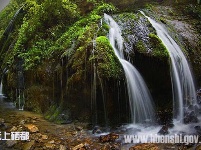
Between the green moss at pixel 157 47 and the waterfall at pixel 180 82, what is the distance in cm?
17

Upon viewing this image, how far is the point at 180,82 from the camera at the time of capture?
521cm

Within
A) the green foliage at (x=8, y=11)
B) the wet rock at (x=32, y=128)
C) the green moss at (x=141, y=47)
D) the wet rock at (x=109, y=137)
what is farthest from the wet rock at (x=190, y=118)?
the green foliage at (x=8, y=11)

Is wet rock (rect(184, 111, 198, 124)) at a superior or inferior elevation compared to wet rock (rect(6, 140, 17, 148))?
superior

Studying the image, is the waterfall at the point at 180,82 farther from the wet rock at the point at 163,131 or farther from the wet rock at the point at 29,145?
the wet rock at the point at 29,145

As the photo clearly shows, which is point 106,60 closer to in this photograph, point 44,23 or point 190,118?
point 190,118

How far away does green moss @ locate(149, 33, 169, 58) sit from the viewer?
5184mm

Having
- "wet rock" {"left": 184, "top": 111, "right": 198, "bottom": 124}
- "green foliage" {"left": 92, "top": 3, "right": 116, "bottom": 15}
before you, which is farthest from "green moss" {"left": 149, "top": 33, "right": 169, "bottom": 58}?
"green foliage" {"left": 92, "top": 3, "right": 116, "bottom": 15}

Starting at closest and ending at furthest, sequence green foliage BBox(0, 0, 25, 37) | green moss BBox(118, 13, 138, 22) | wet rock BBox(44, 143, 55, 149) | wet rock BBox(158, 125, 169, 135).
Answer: wet rock BBox(44, 143, 55, 149), wet rock BBox(158, 125, 169, 135), green moss BBox(118, 13, 138, 22), green foliage BBox(0, 0, 25, 37)

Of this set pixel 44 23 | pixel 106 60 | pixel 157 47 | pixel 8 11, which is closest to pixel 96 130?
pixel 106 60

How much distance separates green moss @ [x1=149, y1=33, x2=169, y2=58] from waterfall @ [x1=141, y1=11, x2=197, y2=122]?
17 cm

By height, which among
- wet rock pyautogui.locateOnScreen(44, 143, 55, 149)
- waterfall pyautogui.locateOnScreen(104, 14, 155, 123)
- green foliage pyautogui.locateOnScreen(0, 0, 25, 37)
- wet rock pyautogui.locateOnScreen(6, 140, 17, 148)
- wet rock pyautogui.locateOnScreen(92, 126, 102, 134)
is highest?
green foliage pyautogui.locateOnScreen(0, 0, 25, 37)

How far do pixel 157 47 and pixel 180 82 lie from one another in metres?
0.88

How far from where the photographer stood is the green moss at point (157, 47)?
518cm

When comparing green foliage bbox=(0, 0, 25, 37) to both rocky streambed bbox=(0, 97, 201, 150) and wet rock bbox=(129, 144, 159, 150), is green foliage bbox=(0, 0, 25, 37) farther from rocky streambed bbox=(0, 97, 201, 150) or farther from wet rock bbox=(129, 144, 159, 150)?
wet rock bbox=(129, 144, 159, 150)
